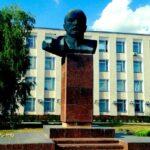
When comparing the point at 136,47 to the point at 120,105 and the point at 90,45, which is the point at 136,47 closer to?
the point at 120,105

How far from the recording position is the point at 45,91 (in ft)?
133

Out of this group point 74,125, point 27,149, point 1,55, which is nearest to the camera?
point 27,149

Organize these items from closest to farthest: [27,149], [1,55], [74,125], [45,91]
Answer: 1. [27,149]
2. [74,125]
3. [1,55]
4. [45,91]

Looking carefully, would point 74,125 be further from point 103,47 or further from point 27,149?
point 103,47

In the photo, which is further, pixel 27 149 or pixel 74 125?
pixel 74 125

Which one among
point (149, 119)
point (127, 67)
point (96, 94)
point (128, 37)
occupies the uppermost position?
point (128, 37)

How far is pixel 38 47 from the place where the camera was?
41.1 meters

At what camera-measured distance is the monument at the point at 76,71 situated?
1130 centimetres

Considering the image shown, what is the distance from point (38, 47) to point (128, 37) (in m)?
10.3

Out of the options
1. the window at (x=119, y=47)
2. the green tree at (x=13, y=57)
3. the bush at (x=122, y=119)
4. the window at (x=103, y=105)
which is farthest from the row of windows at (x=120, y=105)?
the green tree at (x=13, y=57)

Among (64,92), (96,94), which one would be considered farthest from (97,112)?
(64,92)

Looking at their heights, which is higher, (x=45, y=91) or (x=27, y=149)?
(x=45, y=91)

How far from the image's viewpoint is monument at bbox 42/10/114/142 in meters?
11.3

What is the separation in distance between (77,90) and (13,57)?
50.1 feet
